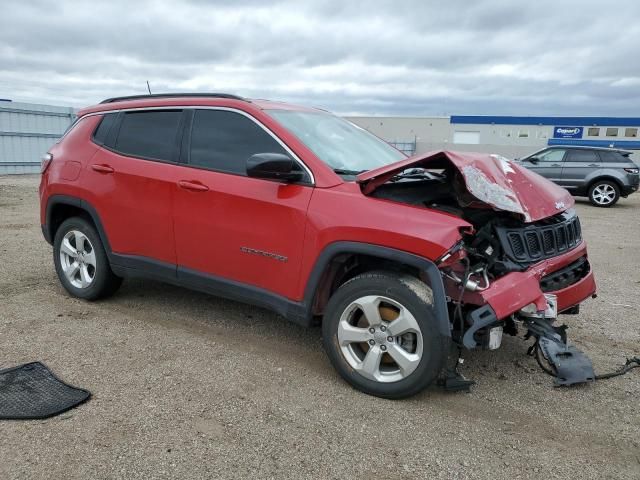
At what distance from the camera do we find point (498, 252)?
3240 millimetres

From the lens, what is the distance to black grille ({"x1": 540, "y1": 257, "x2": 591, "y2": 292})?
3432 millimetres

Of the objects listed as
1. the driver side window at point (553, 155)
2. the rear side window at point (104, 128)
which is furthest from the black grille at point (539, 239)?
the driver side window at point (553, 155)

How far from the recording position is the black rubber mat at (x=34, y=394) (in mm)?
2949

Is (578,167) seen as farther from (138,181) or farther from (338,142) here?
(138,181)

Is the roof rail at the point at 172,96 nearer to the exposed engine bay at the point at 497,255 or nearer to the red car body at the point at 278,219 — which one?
the red car body at the point at 278,219

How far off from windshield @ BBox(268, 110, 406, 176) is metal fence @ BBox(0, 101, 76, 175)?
1547 cm

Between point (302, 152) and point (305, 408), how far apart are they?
165 centimetres

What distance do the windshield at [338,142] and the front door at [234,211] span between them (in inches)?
10.0

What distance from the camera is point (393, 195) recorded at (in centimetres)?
330

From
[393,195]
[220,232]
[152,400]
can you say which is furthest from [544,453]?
[220,232]

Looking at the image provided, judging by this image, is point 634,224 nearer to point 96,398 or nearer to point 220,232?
point 220,232

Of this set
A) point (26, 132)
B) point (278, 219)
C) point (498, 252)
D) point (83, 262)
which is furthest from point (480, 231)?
point (26, 132)

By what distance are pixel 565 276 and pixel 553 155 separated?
13161mm

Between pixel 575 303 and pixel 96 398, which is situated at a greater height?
pixel 575 303
